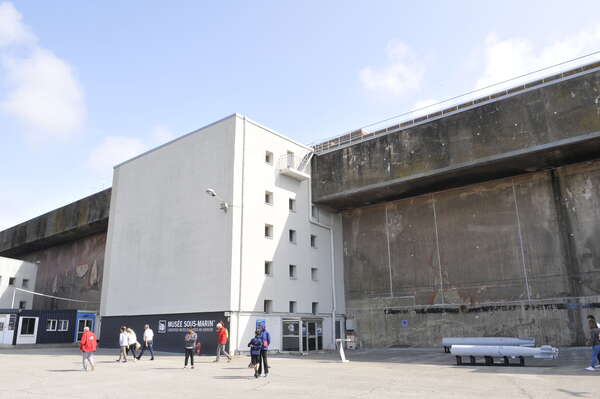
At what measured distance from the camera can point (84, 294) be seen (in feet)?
148

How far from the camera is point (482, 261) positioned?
28875mm

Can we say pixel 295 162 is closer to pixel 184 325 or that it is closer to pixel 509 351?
pixel 184 325

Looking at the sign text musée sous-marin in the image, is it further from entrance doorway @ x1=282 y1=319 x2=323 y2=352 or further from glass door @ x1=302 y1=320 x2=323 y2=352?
glass door @ x1=302 y1=320 x2=323 y2=352

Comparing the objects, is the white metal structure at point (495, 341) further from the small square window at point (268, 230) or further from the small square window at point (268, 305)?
the small square window at point (268, 230)

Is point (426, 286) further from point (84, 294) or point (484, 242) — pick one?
point (84, 294)

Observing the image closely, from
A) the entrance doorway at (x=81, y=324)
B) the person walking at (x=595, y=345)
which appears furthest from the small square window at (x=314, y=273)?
the entrance doorway at (x=81, y=324)

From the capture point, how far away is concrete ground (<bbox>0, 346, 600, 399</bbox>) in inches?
442

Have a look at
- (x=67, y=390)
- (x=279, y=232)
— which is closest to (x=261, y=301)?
(x=279, y=232)

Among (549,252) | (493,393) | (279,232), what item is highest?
Result: (279,232)

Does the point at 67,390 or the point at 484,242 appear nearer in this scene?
the point at 67,390

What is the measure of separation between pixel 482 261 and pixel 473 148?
285 inches

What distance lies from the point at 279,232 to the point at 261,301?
4813mm

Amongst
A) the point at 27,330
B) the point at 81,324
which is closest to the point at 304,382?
the point at 27,330

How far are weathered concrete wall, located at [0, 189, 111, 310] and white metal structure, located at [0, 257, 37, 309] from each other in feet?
2.77
